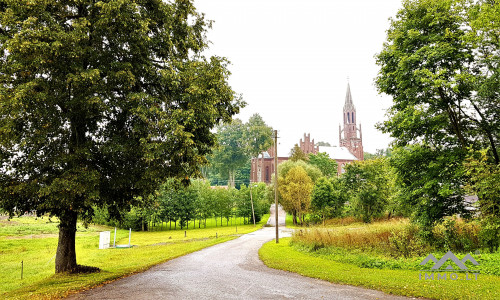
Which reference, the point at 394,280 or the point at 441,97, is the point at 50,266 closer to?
the point at 394,280

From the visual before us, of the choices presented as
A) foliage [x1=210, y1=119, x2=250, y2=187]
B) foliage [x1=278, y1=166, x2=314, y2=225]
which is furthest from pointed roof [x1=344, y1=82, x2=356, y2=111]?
foliage [x1=278, y1=166, x2=314, y2=225]

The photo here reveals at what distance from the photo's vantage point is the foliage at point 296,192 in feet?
150

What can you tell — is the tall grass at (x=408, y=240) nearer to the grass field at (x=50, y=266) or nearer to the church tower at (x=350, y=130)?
the grass field at (x=50, y=266)

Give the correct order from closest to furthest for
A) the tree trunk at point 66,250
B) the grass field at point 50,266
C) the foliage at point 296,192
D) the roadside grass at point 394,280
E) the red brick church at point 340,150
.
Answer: the roadside grass at point 394,280 < the grass field at point 50,266 < the tree trunk at point 66,250 < the foliage at point 296,192 < the red brick church at point 340,150

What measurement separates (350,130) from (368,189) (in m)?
80.9

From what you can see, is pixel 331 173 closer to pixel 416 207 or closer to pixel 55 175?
pixel 416 207

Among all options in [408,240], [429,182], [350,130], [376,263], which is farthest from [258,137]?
[376,263]

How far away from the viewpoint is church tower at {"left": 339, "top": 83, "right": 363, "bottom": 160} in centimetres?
11291

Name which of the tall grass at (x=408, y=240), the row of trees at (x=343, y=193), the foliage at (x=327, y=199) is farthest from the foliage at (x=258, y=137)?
the tall grass at (x=408, y=240)

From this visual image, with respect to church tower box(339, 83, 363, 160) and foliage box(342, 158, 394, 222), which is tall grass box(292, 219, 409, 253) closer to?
foliage box(342, 158, 394, 222)

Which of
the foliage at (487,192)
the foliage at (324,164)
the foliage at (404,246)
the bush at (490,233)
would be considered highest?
the foliage at (324,164)

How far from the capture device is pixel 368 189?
1587 inches

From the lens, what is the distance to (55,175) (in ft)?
37.3

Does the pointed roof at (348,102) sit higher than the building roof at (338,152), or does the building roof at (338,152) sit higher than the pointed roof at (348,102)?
the pointed roof at (348,102)
